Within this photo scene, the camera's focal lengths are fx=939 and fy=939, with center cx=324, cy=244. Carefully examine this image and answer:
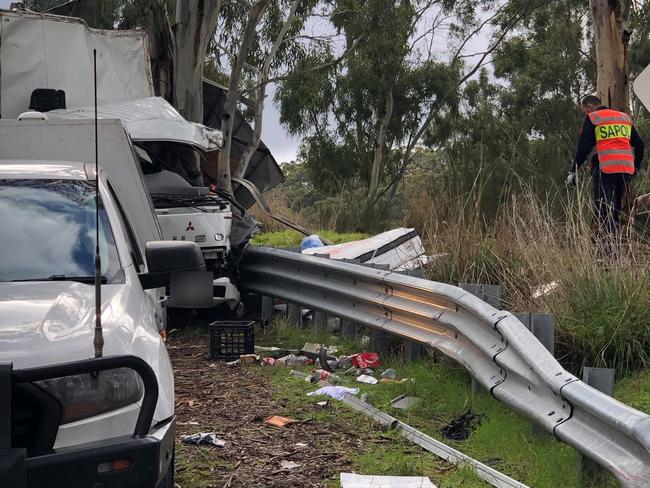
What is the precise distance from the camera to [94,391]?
3320 millimetres

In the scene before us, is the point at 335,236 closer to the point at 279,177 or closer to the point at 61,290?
the point at 279,177

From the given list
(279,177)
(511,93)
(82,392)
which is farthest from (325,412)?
(511,93)

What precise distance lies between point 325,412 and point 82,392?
2902mm

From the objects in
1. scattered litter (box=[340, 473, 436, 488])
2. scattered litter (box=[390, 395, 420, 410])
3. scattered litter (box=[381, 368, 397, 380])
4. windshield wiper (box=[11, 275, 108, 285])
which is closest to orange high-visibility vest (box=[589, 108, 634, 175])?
scattered litter (box=[381, 368, 397, 380])

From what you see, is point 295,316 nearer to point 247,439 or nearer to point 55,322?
point 247,439

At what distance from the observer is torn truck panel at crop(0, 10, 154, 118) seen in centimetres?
1122

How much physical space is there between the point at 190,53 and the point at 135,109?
723cm

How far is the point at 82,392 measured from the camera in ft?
10.8

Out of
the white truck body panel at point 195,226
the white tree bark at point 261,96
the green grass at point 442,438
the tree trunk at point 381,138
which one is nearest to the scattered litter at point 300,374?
the green grass at point 442,438

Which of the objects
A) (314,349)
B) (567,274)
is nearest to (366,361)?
(314,349)

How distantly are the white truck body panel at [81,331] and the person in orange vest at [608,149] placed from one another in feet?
22.4

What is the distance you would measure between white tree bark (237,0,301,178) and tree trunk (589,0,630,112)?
14272 millimetres

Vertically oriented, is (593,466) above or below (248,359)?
above

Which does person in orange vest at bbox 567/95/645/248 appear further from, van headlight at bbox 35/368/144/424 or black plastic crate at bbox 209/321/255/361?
van headlight at bbox 35/368/144/424
